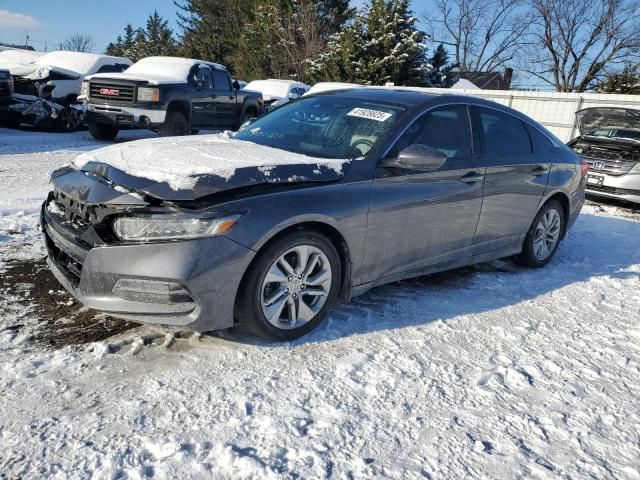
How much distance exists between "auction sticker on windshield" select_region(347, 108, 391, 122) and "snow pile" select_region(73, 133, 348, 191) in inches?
24.2

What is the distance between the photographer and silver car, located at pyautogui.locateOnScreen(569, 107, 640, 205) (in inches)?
332

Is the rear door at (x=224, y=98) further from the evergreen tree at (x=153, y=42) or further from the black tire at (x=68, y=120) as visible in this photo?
the evergreen tree at (x=153, y=42)

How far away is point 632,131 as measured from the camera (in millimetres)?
9047

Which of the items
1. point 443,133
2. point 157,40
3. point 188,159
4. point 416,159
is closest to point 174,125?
point 443,133

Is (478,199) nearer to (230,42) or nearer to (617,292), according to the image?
(617,292)

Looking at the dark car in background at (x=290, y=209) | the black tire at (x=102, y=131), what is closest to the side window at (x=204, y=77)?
the black tire at (x=102, y=131)

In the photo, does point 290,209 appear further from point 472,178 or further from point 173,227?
point 472,178

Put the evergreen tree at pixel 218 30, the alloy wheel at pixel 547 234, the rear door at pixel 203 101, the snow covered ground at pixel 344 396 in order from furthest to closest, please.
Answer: the evergreen tree at pixel 218 30 → the rear door at pixel 203 101 → the alloy wheel at pixel 547 234 → the snow covered ground at pixel 344 396

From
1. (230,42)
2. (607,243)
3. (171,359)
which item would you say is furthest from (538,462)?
(230,42)

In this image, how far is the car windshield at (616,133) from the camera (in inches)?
352

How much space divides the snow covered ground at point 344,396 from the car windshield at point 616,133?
593 cm

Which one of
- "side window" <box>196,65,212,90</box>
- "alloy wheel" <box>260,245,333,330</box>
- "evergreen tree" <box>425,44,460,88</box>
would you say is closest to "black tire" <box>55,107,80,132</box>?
"side window" <box>196,65,212,90</box>

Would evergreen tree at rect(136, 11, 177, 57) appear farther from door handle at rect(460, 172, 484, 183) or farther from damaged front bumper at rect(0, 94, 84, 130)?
door handle at rect(460, 172, 484, 183)

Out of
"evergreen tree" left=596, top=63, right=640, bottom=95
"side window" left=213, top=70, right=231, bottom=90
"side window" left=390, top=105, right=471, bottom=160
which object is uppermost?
"evergreen tree" left=596, top=63, right=640, bottom=95
